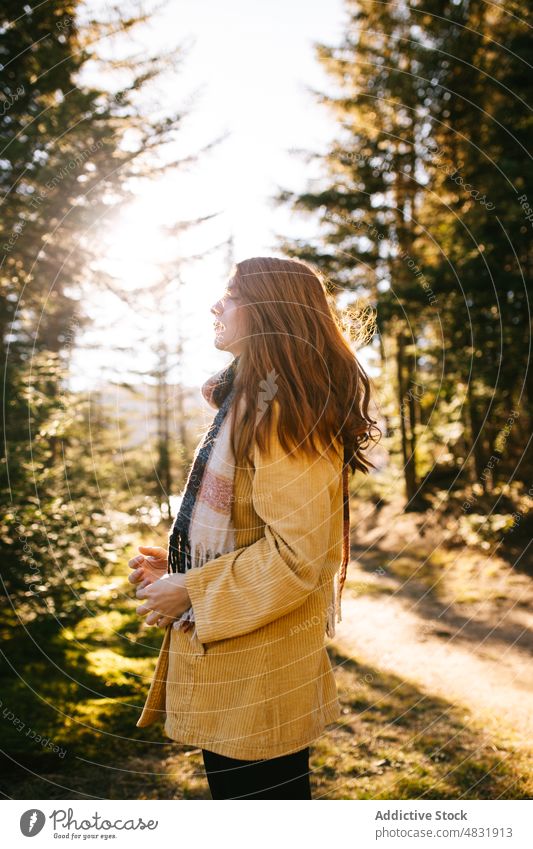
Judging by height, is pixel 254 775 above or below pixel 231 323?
below

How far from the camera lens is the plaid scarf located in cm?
186

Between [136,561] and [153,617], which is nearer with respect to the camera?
[153,617]

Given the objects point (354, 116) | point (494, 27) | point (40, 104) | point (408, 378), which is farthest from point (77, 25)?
point (408, 378)

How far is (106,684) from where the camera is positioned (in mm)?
4828

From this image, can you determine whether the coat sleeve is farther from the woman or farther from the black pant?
the black pant

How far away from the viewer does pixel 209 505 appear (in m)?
1.88

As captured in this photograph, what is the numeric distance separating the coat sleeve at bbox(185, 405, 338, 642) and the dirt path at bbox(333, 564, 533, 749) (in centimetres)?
316

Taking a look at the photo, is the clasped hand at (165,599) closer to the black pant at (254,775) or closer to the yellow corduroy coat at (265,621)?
the yellow corduroy coat at (265,621)

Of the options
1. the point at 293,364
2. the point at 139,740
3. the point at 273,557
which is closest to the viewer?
the point at 273,557

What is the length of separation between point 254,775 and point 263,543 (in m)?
0.76

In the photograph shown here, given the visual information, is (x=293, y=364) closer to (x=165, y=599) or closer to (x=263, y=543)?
(x=263, y=543)

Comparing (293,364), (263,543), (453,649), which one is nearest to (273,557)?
(263,543)

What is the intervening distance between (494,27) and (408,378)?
6112 mm

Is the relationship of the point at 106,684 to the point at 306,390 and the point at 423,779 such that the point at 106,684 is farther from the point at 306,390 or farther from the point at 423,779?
the point at 306,390
